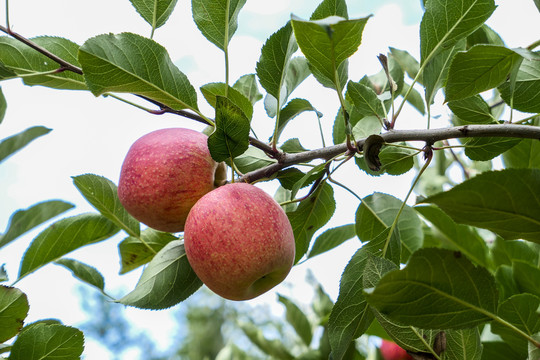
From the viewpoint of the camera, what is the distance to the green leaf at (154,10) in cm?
91

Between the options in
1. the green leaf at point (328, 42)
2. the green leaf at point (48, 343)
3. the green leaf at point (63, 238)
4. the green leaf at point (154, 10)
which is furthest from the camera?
the green leaf at point (63, 238)

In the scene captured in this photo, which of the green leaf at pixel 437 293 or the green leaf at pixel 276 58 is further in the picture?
the green leaf at pixel 276 58

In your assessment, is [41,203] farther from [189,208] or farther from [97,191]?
[189,208]

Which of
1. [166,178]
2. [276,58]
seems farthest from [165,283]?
[276,58]

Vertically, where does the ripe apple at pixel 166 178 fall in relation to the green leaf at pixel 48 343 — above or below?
above

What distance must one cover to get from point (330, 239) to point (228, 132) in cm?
55

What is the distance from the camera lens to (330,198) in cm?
96

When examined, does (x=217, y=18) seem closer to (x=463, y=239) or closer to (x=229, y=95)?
(x=229, y=95)

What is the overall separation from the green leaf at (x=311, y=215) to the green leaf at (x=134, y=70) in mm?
271

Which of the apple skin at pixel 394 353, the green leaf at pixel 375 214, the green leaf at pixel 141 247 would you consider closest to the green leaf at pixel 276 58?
the green leaf at pixel 375 214

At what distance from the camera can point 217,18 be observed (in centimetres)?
84

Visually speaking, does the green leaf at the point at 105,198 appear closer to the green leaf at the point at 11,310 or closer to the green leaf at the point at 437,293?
the green leaf at the point at 11,310

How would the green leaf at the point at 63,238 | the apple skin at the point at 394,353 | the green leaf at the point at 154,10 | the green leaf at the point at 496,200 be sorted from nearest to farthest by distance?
1. the green leaf at the point at 496,200
2. the green leaf at the point at 154,10
3. the green leaf at the point at 63,238
4. the apple skin at the point at 394,353

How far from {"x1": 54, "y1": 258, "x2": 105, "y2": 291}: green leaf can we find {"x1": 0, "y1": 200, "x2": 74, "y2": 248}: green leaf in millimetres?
113
